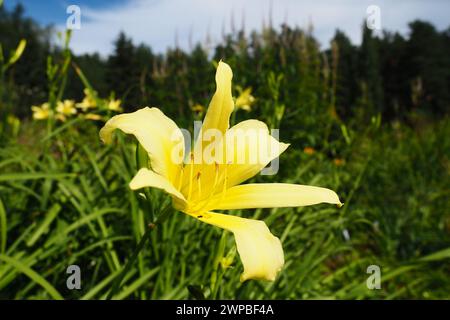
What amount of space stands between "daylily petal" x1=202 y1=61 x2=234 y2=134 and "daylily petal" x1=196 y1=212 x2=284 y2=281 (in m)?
0.22

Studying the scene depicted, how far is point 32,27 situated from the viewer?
167ft

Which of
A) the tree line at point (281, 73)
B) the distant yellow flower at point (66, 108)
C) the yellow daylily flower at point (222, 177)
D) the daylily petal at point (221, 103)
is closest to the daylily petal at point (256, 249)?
the yellow daylily flower at point (222, 177)

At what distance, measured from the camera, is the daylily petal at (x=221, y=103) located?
2.75ft

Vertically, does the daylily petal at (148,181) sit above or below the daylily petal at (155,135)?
below

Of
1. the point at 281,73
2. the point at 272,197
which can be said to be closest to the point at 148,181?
the point at 272,197

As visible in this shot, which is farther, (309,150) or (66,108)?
(66,108)

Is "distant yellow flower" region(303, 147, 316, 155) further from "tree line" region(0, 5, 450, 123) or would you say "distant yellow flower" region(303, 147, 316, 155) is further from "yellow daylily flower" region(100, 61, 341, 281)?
"yellow daylily flower" region(100, 61, 341, 281)

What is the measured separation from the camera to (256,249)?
0.67 meters

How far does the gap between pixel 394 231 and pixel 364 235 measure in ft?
0.85

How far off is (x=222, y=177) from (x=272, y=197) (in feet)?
0.39

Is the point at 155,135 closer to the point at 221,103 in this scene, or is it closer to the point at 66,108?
the point at 221,103

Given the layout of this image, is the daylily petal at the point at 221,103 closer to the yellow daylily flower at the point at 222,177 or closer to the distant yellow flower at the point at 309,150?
the yellow daylily flower at the point at 222,177
